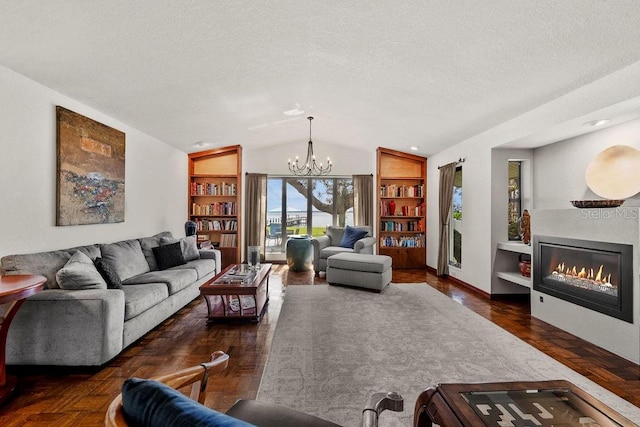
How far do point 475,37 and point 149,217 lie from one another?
15.8 ft

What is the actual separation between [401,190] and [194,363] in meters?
5.75

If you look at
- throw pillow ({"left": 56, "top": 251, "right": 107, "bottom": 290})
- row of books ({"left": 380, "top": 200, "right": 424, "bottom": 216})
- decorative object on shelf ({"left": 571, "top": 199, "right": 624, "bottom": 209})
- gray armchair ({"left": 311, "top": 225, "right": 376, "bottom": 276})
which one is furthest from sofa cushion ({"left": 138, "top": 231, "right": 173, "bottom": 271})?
decorative object on shelf ({"left": 571, "top": 199, "right": 624, "bottom": 209})

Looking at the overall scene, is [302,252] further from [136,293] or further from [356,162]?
[136,293]

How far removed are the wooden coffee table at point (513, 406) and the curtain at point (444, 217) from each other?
4.70m

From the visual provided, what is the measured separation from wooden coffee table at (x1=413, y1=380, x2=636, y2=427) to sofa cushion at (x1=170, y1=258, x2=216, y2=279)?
3611mm

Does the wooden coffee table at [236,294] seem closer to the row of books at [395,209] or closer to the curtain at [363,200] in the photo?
the curtain at [363,200]

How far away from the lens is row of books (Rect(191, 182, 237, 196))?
686 centimetres

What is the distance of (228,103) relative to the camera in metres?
4.29

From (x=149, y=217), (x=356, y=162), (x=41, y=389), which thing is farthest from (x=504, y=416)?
(x=356, y=162)

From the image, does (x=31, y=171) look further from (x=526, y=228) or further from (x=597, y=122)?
(x=526, y=228)

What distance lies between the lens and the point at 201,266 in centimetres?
445

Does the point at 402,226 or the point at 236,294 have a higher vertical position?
the point at 402,226

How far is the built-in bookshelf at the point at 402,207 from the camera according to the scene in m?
7.05

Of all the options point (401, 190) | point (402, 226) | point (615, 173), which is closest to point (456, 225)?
point (402, 226)
